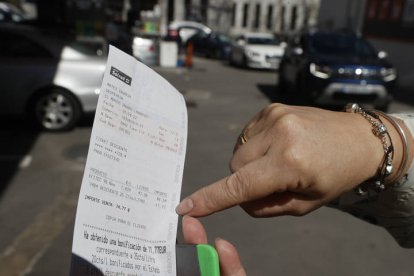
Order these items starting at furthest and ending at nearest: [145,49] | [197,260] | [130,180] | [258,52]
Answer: [258,52] → [145,49] → [197,260] → [130,180]

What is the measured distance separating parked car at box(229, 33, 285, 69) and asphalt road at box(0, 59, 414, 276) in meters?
10.1

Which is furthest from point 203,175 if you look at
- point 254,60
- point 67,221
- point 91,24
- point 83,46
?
point 254,60

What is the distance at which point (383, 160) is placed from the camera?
1.12 meters

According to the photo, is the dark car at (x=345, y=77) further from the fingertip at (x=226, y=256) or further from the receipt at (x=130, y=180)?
the receipt at (x=130, y=180)

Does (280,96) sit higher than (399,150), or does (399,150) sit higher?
(399,150)

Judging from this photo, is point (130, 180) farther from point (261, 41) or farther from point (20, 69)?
point (261, 41)

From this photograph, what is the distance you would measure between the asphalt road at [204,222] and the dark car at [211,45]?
14.3m

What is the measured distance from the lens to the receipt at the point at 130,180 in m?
0.79

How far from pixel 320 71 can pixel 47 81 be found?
16.0 feet

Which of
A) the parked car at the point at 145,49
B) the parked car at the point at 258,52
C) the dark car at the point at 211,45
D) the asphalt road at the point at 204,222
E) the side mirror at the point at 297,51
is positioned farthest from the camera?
the dark car at the point at 211,45

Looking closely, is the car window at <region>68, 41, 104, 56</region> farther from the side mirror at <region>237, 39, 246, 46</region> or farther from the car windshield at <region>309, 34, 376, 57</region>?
the side mirror at <region>237, 39, 246, 46</region>

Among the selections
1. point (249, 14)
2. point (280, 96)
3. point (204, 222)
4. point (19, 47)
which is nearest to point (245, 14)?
point (249, 14)

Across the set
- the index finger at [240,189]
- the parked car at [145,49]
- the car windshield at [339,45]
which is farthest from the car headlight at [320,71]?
the index finger at [240,189]

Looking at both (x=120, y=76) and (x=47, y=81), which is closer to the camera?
(x=120, y=76)
